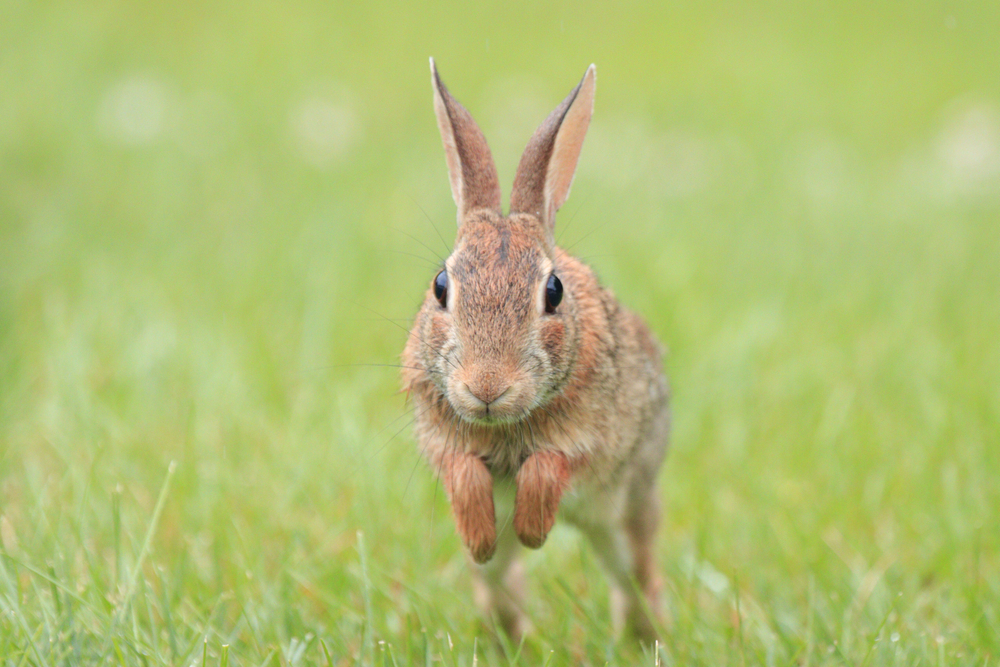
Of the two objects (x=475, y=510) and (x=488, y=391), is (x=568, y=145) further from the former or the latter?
(x=475, y=510)

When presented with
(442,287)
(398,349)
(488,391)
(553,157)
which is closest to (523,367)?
(488,391)

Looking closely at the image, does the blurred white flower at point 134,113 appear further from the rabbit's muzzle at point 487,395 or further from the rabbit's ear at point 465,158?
the rabbit's muzzle at point 487,395

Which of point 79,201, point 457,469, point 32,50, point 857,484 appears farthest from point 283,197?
point 457,469

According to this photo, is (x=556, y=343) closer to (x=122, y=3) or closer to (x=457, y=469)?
(x=457, y=469)

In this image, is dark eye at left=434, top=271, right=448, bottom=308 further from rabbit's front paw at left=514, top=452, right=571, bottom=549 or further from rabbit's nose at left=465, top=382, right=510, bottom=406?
rabbit's front paw at left=514, top=452, right=571, bottom=549

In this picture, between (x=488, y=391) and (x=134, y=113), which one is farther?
(x=134, y=113)

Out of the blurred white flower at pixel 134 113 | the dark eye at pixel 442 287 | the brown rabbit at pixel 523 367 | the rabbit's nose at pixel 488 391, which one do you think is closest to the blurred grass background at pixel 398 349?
the blurred white flower at pixel 134 113
